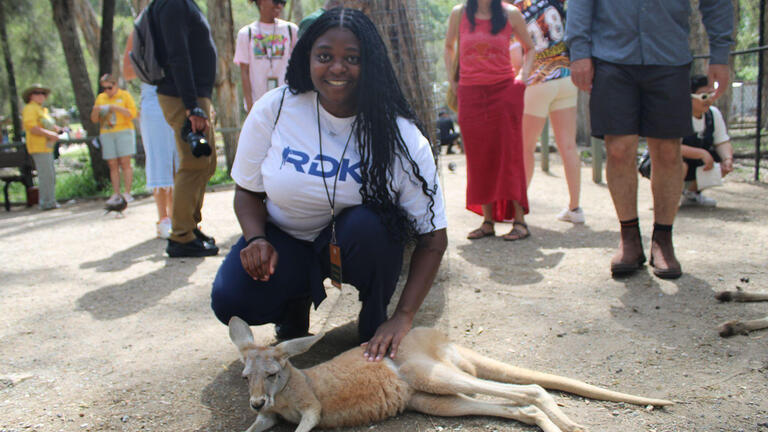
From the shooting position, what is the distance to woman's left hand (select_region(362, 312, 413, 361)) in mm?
2168

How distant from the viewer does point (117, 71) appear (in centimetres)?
1667

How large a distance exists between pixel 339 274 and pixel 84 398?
1080mm

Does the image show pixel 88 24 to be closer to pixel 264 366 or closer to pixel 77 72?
pixel 77 72

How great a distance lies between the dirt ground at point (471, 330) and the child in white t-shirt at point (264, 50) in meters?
1.37

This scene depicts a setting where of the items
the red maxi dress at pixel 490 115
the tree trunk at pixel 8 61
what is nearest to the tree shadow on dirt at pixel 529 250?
the red maxi dress at pixel 490 115

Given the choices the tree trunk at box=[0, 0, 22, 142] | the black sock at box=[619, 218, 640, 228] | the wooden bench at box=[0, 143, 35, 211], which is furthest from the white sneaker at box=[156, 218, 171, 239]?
the tree trunk at box=[0, 0, 22, 142]

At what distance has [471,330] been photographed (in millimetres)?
2875

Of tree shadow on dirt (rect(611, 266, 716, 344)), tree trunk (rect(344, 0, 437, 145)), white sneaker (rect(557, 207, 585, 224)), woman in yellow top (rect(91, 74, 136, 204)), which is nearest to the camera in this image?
tree shadow on dirt (rect(611, 266, 716, 344))

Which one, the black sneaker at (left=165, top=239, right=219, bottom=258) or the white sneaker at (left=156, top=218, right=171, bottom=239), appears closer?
the black sneaker at (left=165, top=239, right=219, bottom=258)

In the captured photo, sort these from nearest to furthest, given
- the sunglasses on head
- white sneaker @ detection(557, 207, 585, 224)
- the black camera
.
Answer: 1. the black camera
2. the sunglasses on head
3. white sneaker @ detection(557, 207, 585, 224)

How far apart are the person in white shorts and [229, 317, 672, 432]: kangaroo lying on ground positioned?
10.2 ft

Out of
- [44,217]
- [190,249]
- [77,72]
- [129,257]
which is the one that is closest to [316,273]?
[190,249]

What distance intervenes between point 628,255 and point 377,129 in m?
1.82

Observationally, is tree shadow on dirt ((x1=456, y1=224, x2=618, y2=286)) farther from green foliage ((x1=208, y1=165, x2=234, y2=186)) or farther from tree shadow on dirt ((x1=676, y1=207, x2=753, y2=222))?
green foliage ((x1=208, y1=165, x2=234, y2=186))
